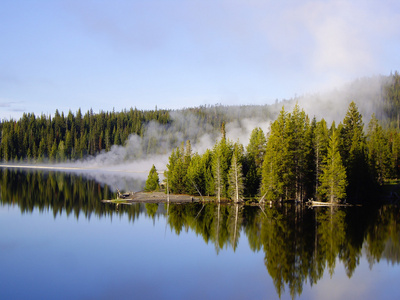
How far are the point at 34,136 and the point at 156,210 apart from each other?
512ft

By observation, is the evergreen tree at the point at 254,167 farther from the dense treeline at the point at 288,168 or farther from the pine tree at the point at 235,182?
the pine tree at the point at 235,182

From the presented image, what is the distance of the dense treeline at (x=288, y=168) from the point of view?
67.9 m

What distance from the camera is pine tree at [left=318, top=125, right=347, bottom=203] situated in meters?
65.8

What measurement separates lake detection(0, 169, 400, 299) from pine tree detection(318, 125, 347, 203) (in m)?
6.03

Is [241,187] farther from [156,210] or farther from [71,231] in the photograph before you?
[71,231]

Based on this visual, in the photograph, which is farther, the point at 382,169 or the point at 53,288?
the point at 382,169

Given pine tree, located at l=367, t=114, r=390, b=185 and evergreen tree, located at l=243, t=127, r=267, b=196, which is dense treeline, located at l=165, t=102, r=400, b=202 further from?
pine tree, located at l=367, t=114, r=390, b=185

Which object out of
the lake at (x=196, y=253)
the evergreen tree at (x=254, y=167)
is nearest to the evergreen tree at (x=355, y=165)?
the lake at (x=196, y=253)

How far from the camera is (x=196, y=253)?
3638 cm

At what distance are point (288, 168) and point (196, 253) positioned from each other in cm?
3641

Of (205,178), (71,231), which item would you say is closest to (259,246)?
(71,231)

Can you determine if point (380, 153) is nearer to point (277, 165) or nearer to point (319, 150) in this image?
point (319, 150)

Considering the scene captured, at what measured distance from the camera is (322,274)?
30.5m

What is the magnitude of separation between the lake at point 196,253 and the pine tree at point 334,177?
603cm
